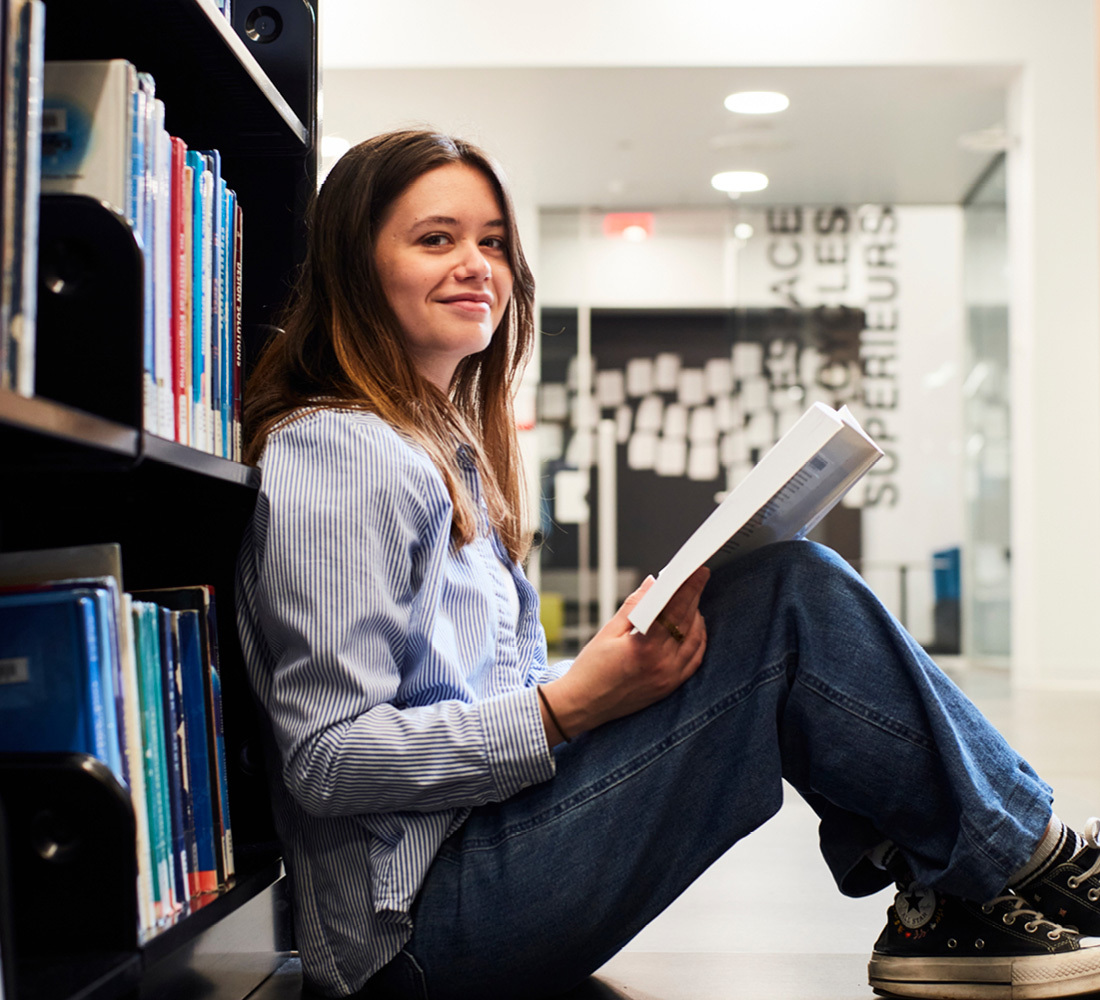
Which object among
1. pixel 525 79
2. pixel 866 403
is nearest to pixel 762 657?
pixel 525 79

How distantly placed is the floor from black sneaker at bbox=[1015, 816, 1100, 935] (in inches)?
8.6

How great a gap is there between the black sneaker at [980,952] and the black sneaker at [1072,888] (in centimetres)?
1

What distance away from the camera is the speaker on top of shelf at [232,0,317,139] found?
4.27 ft

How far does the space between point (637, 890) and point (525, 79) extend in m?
4.37

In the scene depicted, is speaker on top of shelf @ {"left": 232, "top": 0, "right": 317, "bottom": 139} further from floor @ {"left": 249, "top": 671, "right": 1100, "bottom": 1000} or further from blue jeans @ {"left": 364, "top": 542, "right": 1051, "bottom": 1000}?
floor @ {"left": 249, "top": 671, "right": 1100, "bottom": 1000}

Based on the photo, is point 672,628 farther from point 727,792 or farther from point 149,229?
point 149,229

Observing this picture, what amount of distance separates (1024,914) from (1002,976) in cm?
6

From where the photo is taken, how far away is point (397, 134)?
1.25 metres

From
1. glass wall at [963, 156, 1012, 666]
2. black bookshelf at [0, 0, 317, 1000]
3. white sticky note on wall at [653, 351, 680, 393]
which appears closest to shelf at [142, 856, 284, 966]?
black bookshelf at [0, 0, 317, 1000]

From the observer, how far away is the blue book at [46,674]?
74 cm

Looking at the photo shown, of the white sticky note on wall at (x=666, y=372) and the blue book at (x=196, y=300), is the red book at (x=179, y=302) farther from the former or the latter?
the white sticky note on wall at (x=666, y=372)

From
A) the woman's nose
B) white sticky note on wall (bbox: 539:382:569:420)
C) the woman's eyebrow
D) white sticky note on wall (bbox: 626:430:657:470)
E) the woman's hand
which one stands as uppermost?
white sticky note on wall (bbox: 539:382:569:420)

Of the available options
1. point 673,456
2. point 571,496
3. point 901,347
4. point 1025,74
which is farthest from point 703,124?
point 571,496

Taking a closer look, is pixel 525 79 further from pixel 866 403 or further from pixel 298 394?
pixel 298 394
